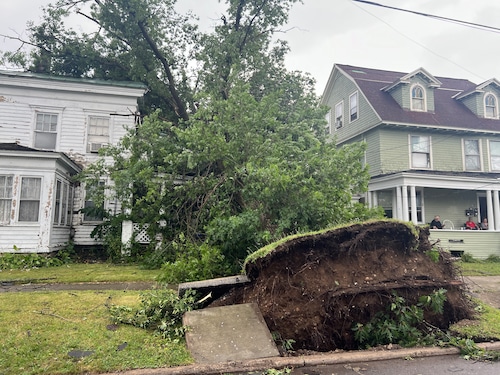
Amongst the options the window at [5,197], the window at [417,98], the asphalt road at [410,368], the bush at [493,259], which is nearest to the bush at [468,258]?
the bush at [493,259]

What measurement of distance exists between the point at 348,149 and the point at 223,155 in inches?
130

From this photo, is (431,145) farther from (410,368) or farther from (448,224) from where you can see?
(410,368)

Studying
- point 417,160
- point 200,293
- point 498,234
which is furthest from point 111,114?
point 498,234

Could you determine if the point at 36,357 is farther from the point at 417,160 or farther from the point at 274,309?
the point at 417,160

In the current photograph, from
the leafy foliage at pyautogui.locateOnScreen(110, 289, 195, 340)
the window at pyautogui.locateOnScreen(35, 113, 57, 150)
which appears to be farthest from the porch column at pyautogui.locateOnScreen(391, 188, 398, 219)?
the window at pyautogui.locateOnScreen(35, 113, 57, 150)

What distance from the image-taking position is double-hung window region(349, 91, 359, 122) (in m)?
19.4

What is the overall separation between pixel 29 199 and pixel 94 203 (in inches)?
90.4

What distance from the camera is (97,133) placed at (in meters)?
14.4

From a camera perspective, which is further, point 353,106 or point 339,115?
point 339,115

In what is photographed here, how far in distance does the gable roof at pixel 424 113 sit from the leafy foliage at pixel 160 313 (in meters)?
14.5

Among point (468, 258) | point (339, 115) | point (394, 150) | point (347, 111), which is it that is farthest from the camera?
point (339, 115)

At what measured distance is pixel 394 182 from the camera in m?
15.7

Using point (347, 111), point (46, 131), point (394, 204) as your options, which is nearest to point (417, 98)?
point (347, 111)

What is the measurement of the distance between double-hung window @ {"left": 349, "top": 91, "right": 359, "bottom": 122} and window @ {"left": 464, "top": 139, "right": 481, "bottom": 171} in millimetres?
5513
